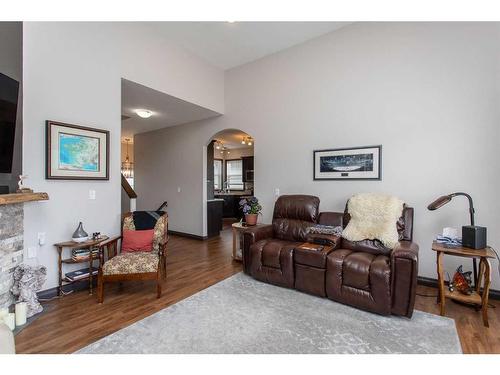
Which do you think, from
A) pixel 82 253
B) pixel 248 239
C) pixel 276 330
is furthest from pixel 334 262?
pixel 82 253

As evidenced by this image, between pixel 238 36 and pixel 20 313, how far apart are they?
4.25 m

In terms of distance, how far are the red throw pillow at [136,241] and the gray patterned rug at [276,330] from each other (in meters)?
0.92

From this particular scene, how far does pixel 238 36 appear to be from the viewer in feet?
12.1

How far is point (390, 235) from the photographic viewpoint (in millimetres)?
2576

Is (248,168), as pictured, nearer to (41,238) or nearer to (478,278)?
(41,238)

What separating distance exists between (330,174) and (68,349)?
344 centimetres

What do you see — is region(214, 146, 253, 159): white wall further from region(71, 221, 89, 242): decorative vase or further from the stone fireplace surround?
the stone fireplace surround

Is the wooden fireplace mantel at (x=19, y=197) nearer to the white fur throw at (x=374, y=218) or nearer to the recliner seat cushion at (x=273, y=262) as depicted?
the recliner seat cushion at (x=273, y=262)

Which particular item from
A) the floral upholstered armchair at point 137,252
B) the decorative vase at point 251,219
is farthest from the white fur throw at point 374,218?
the floral upholstered armchair at point 137,252

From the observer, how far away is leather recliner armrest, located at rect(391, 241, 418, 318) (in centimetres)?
207

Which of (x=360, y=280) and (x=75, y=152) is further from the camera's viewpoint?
(x=75, y=152)

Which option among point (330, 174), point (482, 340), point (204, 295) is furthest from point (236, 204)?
point (482, 340)

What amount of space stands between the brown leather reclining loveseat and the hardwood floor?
50 cm

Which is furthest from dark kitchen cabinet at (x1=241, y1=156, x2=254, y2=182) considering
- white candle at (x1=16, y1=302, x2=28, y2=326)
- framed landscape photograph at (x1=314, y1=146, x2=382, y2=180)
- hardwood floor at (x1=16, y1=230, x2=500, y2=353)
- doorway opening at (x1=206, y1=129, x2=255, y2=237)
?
white candle at (x1=16, y1=302, x2=28, y2=326)
